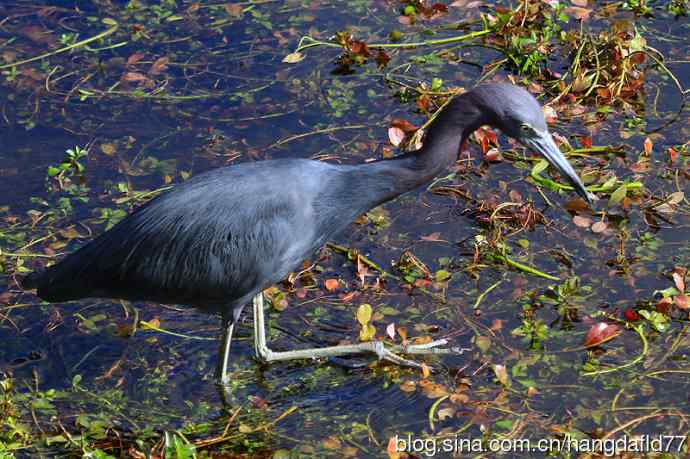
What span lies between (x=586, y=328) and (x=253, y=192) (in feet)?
6.26

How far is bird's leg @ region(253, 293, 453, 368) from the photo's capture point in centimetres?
564

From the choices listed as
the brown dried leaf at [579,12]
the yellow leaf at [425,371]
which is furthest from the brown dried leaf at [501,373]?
the brown dried leaf at [579,12]

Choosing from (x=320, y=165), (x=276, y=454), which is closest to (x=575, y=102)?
(x=320, y=165)

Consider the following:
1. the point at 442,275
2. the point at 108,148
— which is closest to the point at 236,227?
the point at 442,275

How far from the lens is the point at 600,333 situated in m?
5.53

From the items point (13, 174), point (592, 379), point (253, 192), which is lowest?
point (592, 379)

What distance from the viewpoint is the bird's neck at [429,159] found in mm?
5090

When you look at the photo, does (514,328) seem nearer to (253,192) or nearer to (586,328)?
(586,328)

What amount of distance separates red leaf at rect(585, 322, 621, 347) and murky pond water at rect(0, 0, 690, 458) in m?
0.11

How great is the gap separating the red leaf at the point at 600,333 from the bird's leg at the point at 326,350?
71 cm

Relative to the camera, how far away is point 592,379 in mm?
5492

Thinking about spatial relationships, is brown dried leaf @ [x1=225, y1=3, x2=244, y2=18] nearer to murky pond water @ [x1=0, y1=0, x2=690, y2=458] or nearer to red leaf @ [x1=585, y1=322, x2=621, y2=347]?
murky pond water @ [x1=0, y1=0, x2=690, y2=458]

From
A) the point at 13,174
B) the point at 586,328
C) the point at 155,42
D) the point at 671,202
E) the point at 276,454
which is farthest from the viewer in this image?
the point at 155,42

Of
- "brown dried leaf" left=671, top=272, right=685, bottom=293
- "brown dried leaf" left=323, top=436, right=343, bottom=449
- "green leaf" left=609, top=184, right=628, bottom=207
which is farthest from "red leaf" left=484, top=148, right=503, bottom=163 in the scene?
"brown dried leaf" left=323, top=436, right=343, bottom=449
